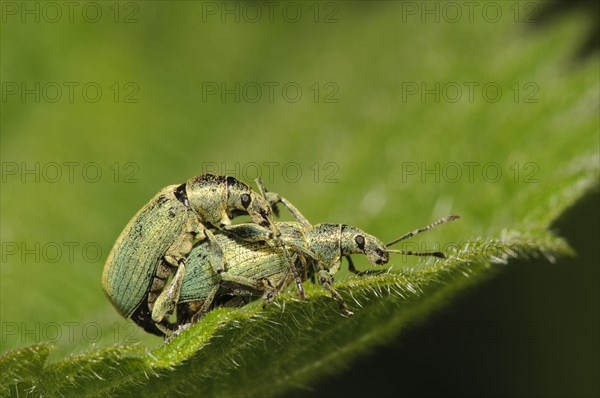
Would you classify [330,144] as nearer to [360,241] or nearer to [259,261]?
[360,241]

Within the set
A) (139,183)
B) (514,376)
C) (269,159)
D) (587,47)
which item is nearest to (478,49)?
(587,47)

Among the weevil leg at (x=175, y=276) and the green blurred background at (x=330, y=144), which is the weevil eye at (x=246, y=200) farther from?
the green blurred background at (x=330, y=144)

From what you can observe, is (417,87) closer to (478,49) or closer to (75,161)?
→ (478,49)

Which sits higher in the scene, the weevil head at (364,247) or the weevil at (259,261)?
the weevil at (259,261)

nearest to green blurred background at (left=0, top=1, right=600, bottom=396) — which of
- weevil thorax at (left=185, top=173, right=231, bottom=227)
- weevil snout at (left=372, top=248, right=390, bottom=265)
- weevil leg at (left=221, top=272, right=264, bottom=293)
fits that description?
weevil snout at (left=372, top=248, right=390, bottom=265)

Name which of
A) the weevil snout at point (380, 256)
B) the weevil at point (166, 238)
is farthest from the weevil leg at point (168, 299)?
the weevil snout at point (380, 256)

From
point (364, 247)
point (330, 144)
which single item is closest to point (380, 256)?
point (364, 247)
